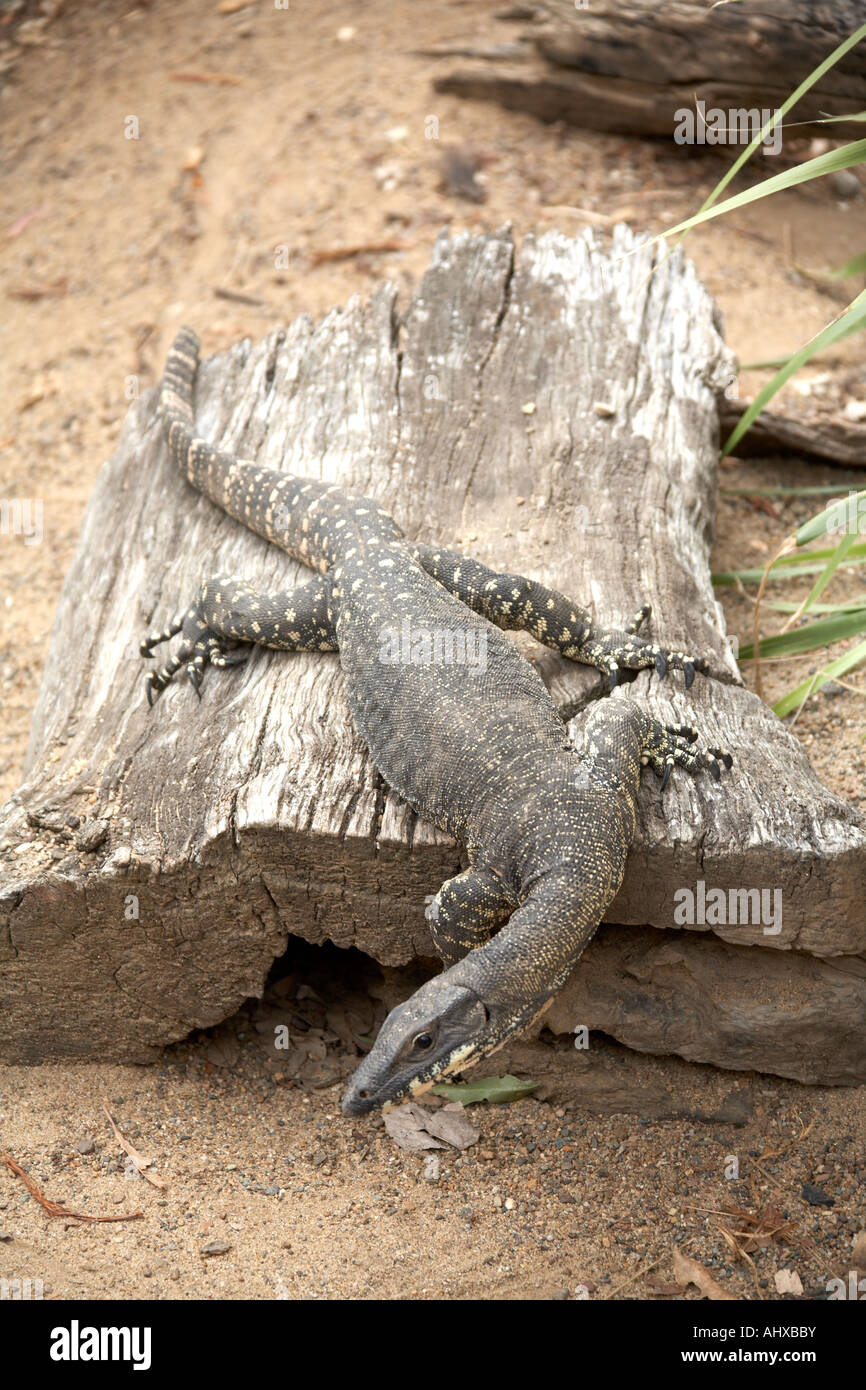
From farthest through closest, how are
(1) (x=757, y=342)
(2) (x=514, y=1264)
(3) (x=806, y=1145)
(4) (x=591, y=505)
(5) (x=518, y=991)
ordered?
(1) (x=757, y=342) < (4) (x=591, y=505) < (3) (x=806, y=1145) < (2) (x=514, y=1264) < (5) (x=518, y=991)

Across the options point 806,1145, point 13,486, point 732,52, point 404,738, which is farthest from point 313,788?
point 732,52

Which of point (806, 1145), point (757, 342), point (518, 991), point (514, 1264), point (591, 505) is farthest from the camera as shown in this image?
point (757, 342)

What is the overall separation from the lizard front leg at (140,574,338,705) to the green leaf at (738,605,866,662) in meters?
2.50

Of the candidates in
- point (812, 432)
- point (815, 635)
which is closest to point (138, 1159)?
point (815, 635)

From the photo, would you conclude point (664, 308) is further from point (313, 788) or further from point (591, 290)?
point (313, 788)

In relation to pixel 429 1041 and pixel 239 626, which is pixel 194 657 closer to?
pixel 239 626

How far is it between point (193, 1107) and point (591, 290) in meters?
6.14

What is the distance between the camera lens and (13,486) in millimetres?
10664

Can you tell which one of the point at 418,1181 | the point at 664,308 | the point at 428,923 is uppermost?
the point at 664,308

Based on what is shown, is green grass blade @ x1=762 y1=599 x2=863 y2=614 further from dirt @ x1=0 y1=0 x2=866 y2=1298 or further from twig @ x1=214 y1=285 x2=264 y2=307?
twig @ x1=214 y1=285 x2=264 y2=307
